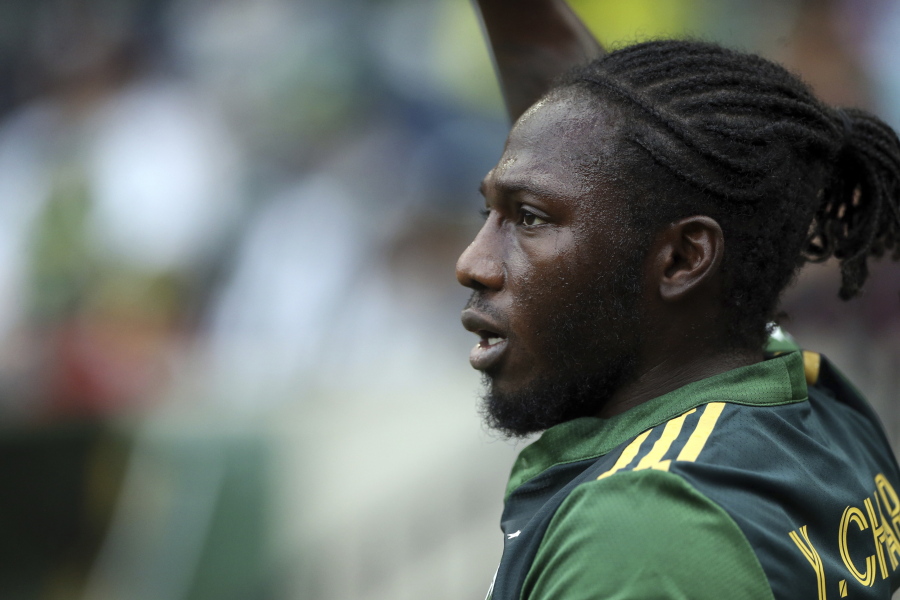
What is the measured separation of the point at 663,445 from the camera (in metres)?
1.56

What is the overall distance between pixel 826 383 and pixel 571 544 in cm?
137

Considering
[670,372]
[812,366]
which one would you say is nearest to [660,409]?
[670,372]

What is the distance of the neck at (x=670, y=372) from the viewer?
187cm

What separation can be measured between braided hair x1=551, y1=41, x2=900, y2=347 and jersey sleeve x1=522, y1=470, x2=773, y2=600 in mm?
651

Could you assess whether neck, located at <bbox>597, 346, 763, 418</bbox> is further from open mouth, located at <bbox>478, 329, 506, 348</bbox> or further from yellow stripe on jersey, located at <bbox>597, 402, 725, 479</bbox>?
open mouth, located at <bbox>478, 329, 506, 348</bbox>

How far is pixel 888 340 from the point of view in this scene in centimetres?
552

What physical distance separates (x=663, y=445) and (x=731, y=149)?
2.23 feet

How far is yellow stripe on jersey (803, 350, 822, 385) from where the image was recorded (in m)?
2.33

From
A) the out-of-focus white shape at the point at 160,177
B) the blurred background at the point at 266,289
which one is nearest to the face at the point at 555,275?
the blurred background at the point at 266,289

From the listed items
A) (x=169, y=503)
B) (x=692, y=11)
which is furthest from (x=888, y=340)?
(x=169, y=503)

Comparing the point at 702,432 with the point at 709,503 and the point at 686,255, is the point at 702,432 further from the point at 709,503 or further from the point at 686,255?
the point at 686,255

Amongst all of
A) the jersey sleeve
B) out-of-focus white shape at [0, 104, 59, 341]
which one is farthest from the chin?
out-of-focus white shape at [0, 104, 59, 341]

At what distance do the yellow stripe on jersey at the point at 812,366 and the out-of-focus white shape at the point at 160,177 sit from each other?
17.4 feet

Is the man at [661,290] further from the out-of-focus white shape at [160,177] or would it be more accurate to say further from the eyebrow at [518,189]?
the out-of-focus white shape at [160,177]
